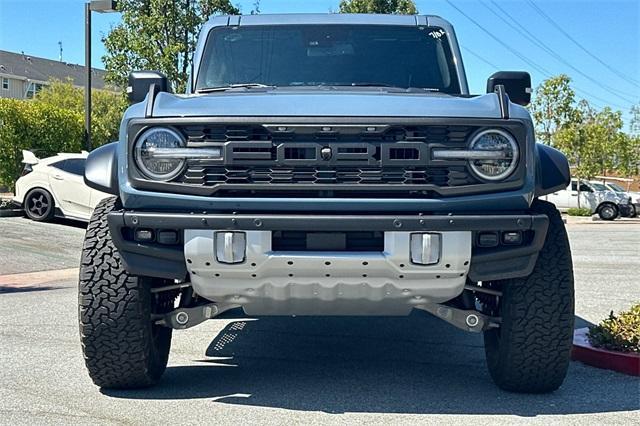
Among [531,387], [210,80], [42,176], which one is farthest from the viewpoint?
[42,176]

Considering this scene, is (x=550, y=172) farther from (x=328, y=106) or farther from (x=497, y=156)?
(x=328, y=106)

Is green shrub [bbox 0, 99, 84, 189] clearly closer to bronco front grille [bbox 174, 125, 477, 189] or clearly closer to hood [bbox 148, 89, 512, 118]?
hood [bbox 148, 89, 512, 118]

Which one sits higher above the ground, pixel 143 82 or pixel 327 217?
pixel 143 82

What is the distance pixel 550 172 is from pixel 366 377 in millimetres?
1669

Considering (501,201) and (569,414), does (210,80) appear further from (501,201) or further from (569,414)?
(569,414)

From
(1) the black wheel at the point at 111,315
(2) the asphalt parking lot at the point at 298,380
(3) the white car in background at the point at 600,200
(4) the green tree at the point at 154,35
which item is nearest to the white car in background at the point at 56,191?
(4) the green tree at the point at 154,35

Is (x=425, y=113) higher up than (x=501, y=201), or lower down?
higher up

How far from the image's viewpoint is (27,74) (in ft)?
214

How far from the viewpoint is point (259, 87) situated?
204 inches

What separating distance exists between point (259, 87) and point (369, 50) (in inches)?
35.4

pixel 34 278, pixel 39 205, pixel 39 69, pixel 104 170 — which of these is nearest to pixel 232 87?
pixel 104 170

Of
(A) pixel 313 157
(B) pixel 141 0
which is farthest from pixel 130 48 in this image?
(A) pixel 313 157

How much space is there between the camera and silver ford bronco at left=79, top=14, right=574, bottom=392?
154 inches

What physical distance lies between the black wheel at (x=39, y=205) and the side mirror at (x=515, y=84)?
11.9 metres
